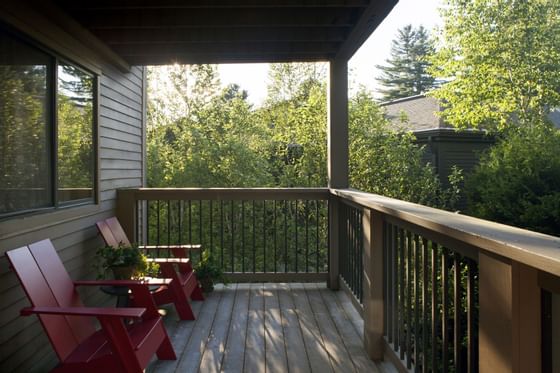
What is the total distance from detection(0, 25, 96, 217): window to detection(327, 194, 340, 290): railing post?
86.7 inches

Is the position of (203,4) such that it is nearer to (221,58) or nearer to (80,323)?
(221,58)

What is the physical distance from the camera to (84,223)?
3809mm

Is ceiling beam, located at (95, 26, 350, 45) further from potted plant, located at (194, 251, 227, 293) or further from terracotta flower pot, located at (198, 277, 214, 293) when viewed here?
terracotta flower pot, located at (198, 277, 214, 293)

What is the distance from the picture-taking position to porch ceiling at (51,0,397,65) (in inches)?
131

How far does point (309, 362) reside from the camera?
2.99 m

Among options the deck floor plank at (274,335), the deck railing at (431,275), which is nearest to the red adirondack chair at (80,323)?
the deck floor plank at (274,335)

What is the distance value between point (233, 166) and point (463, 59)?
7707mm

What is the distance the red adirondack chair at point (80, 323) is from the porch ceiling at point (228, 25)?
169 cm

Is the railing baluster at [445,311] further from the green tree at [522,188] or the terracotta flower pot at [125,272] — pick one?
the green tree at [522,188]

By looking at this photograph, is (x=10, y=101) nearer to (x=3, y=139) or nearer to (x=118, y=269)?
(x=3, y=139)

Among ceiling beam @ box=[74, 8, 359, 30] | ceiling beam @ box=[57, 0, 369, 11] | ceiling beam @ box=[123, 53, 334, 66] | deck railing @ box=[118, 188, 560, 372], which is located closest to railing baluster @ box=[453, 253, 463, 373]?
deck railing @ box=[118, 188, 560, 372]

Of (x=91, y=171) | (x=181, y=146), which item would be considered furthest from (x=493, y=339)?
(x=181, y=146)

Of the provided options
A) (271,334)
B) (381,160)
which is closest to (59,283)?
(271,334)

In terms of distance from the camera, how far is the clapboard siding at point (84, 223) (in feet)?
8.75
